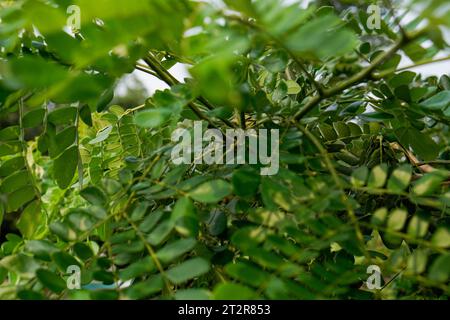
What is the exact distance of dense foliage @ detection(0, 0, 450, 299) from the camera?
27cm

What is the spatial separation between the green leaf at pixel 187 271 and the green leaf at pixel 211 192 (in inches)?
1.9

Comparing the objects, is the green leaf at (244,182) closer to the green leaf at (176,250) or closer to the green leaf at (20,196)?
the green leaf at (176,250)

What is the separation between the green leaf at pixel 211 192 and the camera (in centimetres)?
35

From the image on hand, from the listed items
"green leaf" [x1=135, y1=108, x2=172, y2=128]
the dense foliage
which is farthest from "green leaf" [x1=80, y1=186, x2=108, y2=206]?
"green leaf" [x1=135, y1=108, x2=172, y2=128]

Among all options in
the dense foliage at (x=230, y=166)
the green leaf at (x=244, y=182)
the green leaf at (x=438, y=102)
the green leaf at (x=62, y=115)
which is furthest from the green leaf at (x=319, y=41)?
the green leaf at (x=62, y=115)

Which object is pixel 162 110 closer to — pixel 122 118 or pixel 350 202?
pixel 350 202

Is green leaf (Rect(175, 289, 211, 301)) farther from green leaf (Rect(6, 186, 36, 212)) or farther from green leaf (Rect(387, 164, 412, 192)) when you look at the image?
green leaf (Rect(6, 186, 36, 212))

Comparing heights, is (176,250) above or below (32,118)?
below

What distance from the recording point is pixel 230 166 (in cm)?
44

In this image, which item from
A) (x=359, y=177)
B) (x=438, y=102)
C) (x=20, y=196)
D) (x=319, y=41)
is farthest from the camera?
(x=20, y=196)

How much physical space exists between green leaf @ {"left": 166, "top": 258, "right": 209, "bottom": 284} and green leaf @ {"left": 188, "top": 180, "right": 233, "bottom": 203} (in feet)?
0.16

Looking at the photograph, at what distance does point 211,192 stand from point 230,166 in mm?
89

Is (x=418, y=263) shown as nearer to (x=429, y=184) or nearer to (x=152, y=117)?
(x=429, y=184)

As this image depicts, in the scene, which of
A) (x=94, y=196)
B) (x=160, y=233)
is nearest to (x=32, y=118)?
(x=94, y=196)
